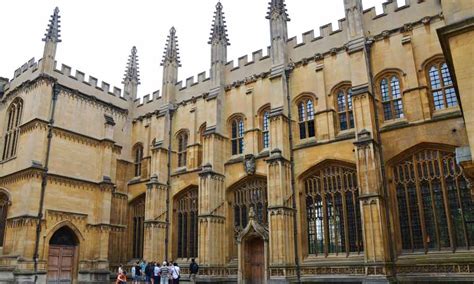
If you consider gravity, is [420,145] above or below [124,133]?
below

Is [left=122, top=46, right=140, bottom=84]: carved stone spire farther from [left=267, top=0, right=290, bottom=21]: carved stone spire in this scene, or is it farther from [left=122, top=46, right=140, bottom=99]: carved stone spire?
[left=267, top=0, right=290, bottom=21]: carved stone spire

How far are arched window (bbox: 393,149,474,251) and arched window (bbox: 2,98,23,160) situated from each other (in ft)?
69.0

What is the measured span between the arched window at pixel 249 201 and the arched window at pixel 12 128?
43.8 feet

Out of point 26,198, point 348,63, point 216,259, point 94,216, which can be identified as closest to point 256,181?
point 216,259

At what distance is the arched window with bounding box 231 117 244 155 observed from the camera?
23281 mm

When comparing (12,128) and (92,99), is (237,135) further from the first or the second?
(12,128)

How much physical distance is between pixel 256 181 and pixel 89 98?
12.7 metres

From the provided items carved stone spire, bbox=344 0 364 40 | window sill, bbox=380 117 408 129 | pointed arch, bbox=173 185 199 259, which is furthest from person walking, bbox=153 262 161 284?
carved stone spire, bbox=344 0 364 40

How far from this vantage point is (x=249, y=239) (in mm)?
20500

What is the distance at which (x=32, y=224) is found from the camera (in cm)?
2105

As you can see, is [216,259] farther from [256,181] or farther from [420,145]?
[420,145]

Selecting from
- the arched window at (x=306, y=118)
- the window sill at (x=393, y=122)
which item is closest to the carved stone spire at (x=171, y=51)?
the arched window at (x=306, y=118)

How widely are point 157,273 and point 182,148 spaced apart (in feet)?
27.8

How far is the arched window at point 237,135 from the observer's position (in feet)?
76.4
